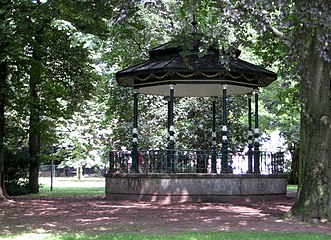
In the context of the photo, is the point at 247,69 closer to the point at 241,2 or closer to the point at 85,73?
the point at 241,2

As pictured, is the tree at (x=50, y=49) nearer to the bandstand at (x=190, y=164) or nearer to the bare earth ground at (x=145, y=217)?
the bandstand at (x=190, y=164)

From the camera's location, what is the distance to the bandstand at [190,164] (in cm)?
1673

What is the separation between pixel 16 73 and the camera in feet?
65.4

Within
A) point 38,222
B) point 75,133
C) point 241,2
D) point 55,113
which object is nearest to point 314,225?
point 241,2

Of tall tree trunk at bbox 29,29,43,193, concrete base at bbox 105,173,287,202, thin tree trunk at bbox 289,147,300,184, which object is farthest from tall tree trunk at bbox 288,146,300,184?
tall tree trunk at bbox 29,29,43,193

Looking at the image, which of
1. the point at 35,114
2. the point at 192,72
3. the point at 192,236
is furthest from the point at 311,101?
the point at 35,114

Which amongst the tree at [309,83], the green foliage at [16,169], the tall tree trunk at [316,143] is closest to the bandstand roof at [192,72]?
the tree at [309,83]

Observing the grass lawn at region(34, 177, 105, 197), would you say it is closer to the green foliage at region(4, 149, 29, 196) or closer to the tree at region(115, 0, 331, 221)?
the green foliage at region(4, 149, 29, 196)

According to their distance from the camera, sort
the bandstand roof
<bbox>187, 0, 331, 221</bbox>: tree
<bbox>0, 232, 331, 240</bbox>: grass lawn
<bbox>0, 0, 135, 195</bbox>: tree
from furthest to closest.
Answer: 1. the bandstand roof
2. <bbox>0, 0, 135, 195</bbox>: tree
3. <bbox>187, 0, 331, 221</bbox>: tree
4. <bbox>0, 232, 331, 240</bbox>: grass lawn

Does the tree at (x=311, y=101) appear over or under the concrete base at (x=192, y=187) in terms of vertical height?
over

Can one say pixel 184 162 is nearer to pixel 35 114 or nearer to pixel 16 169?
pixel 35 114

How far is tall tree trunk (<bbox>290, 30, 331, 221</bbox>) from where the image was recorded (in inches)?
455

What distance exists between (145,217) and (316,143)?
434 centimetres

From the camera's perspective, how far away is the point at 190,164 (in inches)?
699
